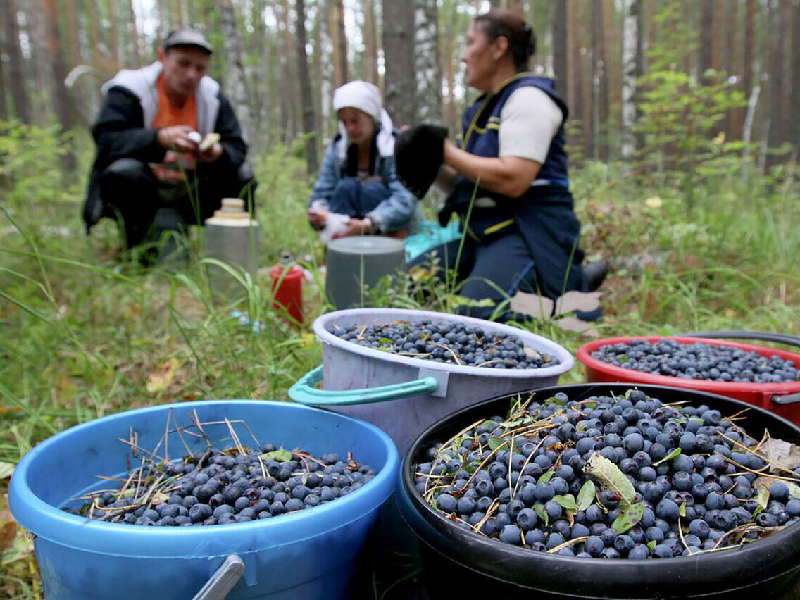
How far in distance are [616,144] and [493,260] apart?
15.0 meters

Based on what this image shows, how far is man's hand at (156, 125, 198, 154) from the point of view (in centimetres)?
340

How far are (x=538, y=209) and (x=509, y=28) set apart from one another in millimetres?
763

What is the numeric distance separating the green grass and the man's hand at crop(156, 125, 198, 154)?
0.63 metres

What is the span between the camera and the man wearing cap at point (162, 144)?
3521 mm

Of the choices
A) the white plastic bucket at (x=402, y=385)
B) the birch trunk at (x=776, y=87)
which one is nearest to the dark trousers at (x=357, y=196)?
the white plastic bucket at (x=402, y=385)

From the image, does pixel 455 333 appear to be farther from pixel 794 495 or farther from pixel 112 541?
pixel 112 541

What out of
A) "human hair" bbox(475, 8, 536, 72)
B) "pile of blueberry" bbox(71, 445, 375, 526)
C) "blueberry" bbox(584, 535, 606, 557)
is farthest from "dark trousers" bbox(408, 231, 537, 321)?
"blueberry" bbox(584, 535, 606, 557)

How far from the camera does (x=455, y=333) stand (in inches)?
56.2

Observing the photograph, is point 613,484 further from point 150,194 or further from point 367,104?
point 150,194

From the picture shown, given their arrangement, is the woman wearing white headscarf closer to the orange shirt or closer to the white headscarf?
the white headscarf

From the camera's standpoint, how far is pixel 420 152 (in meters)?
2.36

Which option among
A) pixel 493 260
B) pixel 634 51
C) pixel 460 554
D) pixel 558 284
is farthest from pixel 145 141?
pixel 634 51

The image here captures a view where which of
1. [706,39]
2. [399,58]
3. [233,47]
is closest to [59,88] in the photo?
[233,47]

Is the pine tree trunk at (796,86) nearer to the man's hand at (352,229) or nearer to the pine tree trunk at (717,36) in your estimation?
the pine tree trunk at (717,36)
